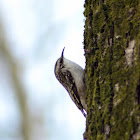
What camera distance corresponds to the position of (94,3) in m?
2.12

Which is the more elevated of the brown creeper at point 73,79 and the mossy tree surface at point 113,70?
the mossy tree surface at point 113,70

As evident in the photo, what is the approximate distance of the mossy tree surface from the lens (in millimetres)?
1460

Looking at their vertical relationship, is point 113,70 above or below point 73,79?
above

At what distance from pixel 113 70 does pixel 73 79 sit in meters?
1.30

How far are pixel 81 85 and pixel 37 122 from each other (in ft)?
3.26

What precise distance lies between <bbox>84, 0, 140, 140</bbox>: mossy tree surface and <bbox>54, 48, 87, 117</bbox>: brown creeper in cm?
72

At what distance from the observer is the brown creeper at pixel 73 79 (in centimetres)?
279

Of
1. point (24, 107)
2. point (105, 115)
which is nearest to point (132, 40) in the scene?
point (105, 115)

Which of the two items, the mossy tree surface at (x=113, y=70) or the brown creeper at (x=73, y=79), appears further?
the brown creeper at (x=73, y=79)

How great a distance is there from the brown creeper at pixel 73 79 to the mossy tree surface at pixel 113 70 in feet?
2.36

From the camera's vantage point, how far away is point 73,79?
116 inches

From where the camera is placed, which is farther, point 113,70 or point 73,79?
point 73,79

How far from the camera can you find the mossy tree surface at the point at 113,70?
146 cm

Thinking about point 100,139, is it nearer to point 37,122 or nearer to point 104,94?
point 104,94
